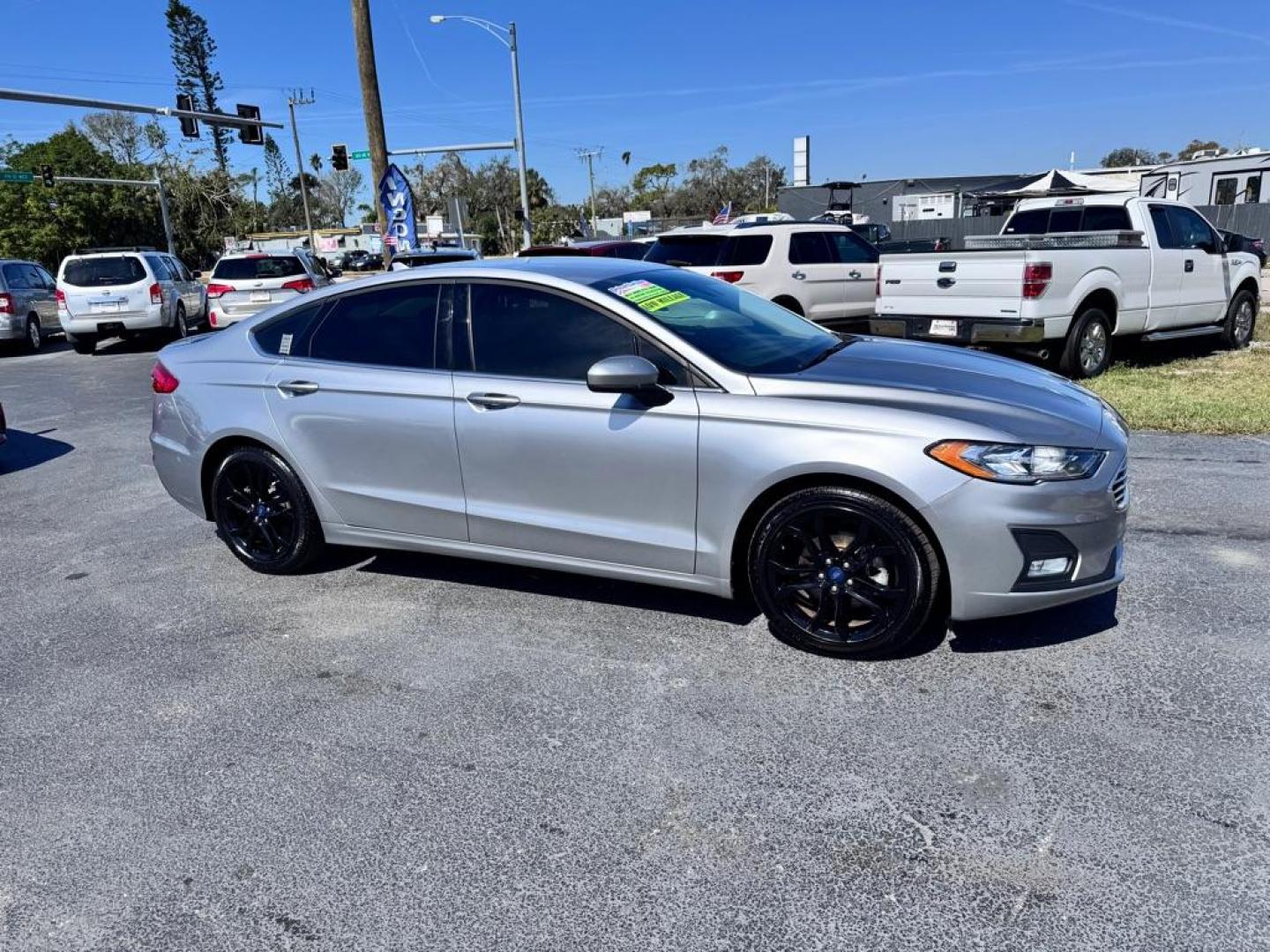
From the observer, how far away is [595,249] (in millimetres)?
13875

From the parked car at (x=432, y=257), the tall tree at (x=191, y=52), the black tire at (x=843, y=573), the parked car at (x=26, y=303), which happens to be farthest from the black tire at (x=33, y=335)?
the tall tree at (x=191, y=52)

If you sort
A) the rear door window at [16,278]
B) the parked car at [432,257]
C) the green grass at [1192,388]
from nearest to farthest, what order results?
the green grass at [1192,388], the rear door window at [16,278], the parked car at [432,257]

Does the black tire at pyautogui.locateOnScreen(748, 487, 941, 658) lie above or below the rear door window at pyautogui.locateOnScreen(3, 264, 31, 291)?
below

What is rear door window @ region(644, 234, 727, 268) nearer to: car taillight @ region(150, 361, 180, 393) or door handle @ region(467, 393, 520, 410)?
car taillight @ region(150, 361, 180, 393)

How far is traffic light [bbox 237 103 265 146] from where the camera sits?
26.9 m

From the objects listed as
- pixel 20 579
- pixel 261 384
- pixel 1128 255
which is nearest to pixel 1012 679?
pixel 261 384

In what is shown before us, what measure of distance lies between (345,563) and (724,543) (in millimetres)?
2451

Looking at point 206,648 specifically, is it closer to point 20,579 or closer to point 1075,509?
point 20,579

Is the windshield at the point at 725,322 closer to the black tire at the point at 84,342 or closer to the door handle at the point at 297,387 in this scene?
the door handle at the point at 297,387

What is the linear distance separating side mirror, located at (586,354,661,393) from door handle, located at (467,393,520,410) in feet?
1.56

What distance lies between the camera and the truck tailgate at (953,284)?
354 inches

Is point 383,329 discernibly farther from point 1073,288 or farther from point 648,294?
point 1073,288

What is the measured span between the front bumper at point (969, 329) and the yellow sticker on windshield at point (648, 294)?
189 inches

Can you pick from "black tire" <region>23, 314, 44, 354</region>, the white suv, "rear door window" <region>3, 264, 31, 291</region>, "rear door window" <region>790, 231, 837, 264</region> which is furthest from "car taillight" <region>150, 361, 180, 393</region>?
"black tire" <region>23, 314, 44, 354</region>
